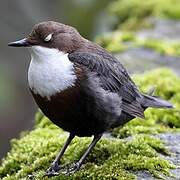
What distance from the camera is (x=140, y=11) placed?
827 centimetres

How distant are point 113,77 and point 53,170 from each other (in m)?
0.76

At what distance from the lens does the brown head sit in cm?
390

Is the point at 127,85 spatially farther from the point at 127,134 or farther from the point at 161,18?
the point at 161,18

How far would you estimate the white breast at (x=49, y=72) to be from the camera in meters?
3.79

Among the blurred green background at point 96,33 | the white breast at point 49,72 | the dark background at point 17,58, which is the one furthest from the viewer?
the dark background at point 17,58

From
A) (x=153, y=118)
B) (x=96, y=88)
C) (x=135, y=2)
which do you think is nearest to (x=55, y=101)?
(x=96, y=88)

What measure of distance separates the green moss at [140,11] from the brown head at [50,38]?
3.83 metres

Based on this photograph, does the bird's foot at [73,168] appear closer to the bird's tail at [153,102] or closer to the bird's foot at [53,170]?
the bird's foot at [53,170]

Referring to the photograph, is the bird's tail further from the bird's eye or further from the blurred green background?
the blurred green background

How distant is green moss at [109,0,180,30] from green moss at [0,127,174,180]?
3457mm

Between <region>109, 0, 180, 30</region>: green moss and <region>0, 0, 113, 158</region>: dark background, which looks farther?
<region>0, 0, 113, 158</region>: dark background

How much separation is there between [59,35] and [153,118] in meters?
1.44

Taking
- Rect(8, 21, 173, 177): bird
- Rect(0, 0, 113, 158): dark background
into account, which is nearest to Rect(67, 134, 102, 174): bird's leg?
Rect(8, 21, 173, 177): bird

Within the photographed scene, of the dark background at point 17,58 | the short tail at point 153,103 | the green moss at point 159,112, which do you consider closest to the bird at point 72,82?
the short tail at point 153,103
